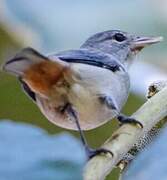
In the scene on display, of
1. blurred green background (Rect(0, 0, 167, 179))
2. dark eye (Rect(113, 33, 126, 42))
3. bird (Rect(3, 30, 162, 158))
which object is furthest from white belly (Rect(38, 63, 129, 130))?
dark eye (Rect(113, 33, 126, 42))

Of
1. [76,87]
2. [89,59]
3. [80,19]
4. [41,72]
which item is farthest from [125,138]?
[89,59]

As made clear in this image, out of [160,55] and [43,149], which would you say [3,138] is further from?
[160,55]

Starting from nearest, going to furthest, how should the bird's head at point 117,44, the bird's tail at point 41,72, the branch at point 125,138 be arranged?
the branch at point 125,138, the bird's tail at point 41,72, the bird's head at point 117,44

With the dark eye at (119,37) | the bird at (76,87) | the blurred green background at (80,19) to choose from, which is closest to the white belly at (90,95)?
the bird at (76,87)

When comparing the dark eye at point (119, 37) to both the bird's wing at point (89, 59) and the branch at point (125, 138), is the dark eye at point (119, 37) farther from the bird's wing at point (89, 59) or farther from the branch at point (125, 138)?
the branch at point (125, 138)

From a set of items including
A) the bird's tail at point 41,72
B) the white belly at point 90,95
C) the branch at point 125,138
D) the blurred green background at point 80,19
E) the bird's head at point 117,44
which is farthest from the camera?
the bird's head at point 117,44

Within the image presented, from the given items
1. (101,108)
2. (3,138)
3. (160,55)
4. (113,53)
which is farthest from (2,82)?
(3,138)

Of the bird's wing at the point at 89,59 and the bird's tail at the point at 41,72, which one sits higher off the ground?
the bird's tail at the point at 41,72
